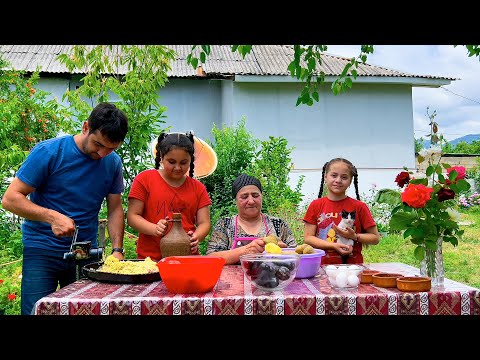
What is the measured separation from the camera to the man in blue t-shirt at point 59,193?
8.56ft

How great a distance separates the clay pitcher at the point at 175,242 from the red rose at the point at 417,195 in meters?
1.03

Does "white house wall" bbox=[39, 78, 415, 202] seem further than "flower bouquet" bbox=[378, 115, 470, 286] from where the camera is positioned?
Yes

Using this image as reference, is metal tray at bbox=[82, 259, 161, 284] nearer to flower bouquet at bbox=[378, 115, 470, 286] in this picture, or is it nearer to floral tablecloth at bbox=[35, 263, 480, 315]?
floral tablecloth at bbox=[35, 263, 480, 315]

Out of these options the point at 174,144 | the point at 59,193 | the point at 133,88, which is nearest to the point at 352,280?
the point at 174,144

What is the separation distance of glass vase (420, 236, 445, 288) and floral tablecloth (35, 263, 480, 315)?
0.12m

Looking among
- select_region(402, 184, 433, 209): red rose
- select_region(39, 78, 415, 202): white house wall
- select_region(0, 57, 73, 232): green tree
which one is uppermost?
select_region(39, 78, 415, 202): white house wall

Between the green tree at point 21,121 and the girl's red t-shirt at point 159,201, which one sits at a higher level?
the green tree at point 21,121

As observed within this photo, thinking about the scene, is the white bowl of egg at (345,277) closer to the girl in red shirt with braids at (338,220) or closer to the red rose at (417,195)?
the red rose at (417,195)

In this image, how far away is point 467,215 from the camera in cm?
1070

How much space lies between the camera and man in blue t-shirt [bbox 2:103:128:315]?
8.56ft

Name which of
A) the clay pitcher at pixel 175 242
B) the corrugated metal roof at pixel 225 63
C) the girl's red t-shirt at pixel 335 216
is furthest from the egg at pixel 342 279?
the corrugated metal roof at pixel 225 63

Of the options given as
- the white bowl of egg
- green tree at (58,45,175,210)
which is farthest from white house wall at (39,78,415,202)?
the white bowl of egg
